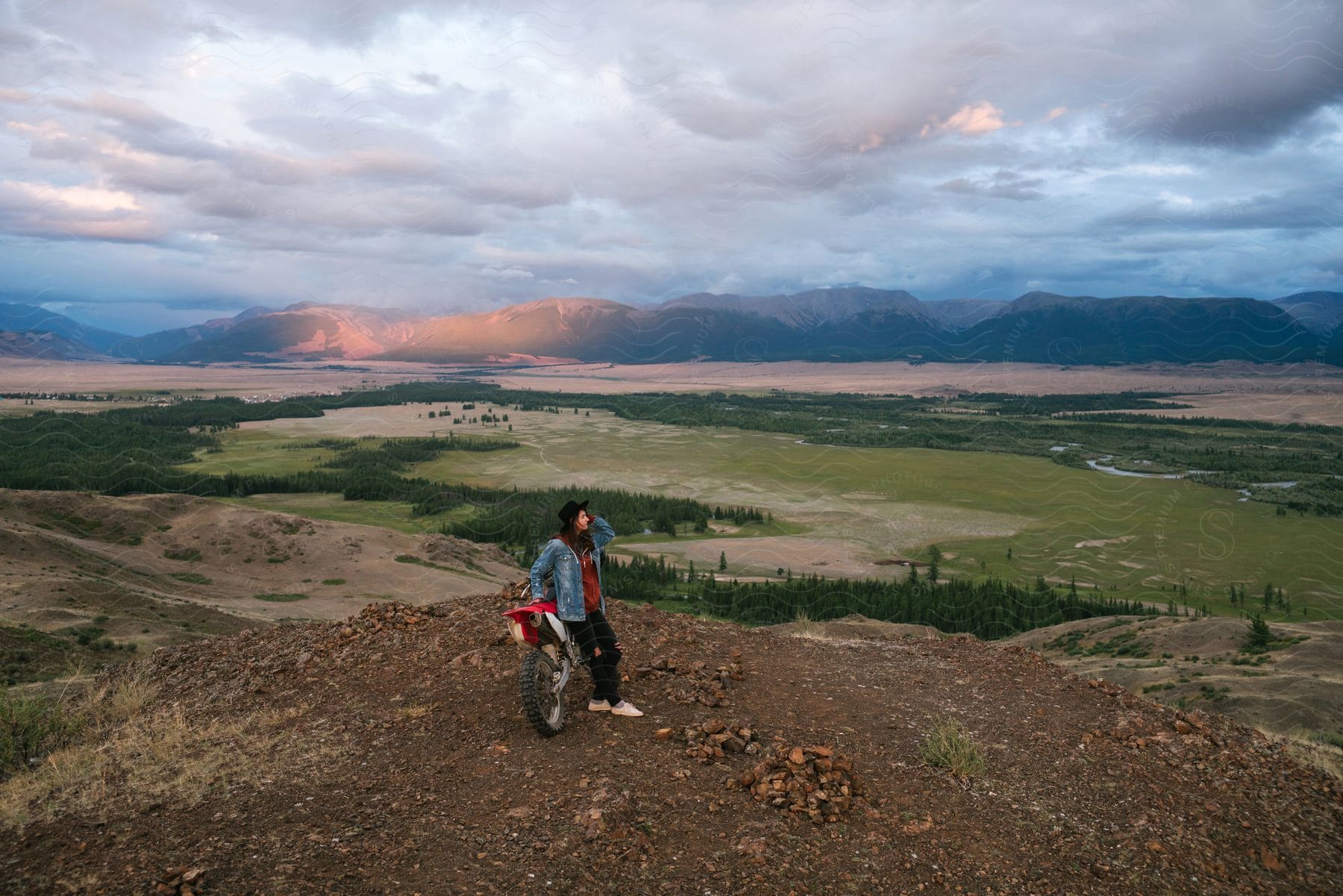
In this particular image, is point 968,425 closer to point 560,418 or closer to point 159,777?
point 560,418

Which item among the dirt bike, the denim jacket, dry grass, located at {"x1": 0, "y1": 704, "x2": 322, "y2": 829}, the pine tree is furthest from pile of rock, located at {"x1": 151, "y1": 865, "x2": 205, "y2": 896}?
the pine tree

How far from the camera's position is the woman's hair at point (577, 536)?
7.84m

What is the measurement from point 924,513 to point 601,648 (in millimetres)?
60715

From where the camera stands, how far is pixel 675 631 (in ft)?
39.5

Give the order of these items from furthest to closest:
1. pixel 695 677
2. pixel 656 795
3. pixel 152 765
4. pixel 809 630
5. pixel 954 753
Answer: pixel 809 630 → pixel 695 677 → pixel 954 753 → pixel 152 765 → pixel 656 795

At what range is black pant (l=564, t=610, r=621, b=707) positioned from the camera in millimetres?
8008

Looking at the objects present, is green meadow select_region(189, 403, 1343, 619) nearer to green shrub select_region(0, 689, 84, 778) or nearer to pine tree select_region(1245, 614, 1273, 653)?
pine tree select_region(1245, 614, 1273, 653)

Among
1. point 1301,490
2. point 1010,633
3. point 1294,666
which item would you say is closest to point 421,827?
point 1294,666

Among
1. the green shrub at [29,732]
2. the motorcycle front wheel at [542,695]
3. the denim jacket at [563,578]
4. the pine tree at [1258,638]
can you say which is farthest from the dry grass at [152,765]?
the pine tree at [1258,638]

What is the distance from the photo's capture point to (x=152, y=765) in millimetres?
7133

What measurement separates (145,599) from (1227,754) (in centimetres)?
3007

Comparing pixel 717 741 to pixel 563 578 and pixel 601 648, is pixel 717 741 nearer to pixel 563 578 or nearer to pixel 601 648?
pixel 601 648

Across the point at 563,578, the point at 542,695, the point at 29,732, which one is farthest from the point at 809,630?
the point at 29,732

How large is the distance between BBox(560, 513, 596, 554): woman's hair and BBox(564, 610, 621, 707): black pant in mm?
738
